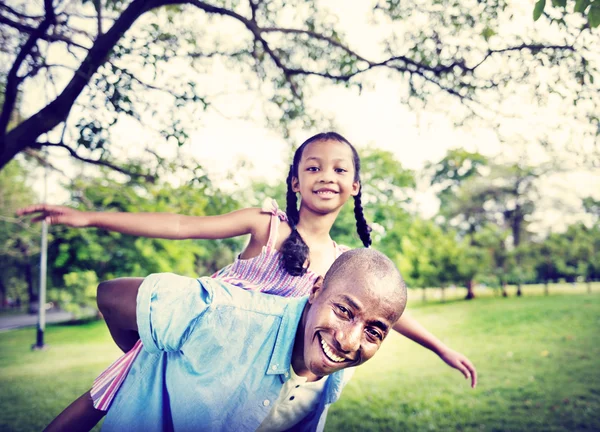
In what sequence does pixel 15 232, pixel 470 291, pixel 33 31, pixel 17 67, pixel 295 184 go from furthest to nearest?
pixel 15 232
pixel 470 291
pixel 17 67
pixel 33 31
pixel 295 184

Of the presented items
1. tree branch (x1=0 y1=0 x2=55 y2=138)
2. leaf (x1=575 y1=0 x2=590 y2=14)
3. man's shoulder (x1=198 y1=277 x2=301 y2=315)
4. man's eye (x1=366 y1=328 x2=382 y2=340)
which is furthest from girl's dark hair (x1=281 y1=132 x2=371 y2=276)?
tree branch (x1=0 y1=0 x2=55 y2=138)

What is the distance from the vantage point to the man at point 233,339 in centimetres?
170

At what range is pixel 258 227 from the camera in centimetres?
263

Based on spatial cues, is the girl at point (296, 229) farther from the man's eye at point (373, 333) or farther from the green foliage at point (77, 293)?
the green foliage at point (77, 293)

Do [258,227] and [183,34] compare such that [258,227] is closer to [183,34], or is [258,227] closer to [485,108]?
[485,108]

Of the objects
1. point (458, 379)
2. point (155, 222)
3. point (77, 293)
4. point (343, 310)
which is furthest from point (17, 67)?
point (77, 293)

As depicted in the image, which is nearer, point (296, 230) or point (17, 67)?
point (296, 230)

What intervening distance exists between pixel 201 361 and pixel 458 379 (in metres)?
6.74

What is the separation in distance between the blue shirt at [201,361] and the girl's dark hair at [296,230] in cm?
61

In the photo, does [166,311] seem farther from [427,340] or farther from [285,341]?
[427,340]

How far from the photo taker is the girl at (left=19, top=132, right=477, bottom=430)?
Result: 240 centimetres

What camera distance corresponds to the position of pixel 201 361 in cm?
179

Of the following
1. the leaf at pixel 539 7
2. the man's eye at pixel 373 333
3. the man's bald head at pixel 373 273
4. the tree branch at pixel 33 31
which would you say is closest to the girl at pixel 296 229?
the man's bald head at pixel 373 273

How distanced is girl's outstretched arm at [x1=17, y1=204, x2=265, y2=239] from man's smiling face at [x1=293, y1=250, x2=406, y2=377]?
95 centimetres
